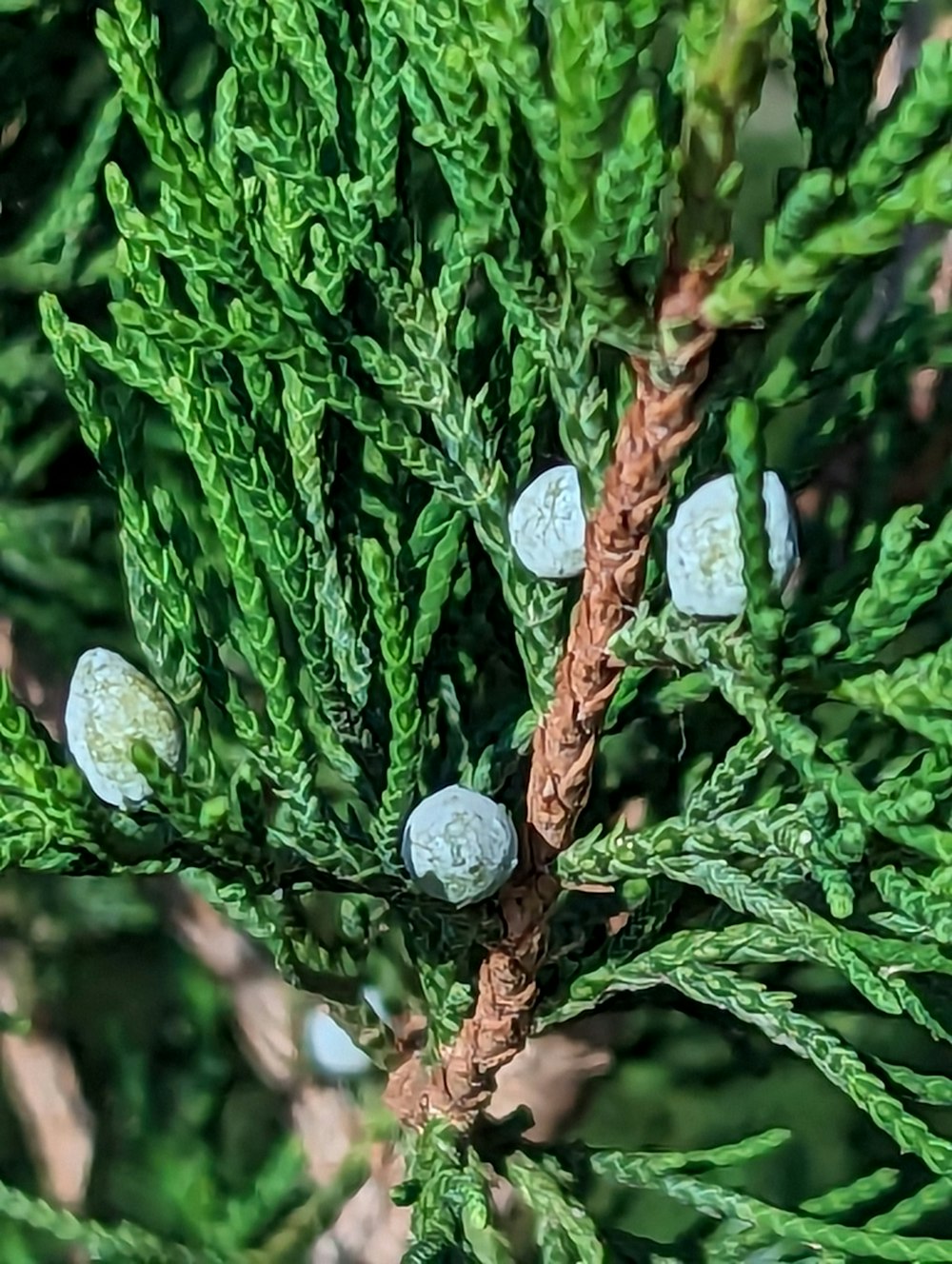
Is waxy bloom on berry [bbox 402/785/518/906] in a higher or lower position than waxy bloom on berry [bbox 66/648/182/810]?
→ lower

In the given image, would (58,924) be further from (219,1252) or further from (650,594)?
(650,594)

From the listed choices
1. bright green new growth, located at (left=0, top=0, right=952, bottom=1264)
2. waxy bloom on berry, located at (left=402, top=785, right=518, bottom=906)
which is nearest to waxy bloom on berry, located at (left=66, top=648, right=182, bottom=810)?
bright green new growth, located at (left=0, top=0, right=952, bottom=1264)

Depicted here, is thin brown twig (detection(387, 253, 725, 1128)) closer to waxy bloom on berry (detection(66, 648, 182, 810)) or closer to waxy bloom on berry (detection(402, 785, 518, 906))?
waxy bloom on berry (detection(402, 785, 518, 906))

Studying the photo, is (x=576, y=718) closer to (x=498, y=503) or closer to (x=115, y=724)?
(x=498, y=503)

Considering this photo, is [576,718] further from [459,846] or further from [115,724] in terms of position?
[115,724]

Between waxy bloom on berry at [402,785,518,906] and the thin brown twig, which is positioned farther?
waxy bloom on berry at [402,785,518,906]

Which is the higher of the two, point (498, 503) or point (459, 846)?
point (498, 503)

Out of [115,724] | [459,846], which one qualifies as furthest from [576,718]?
[115,724]
